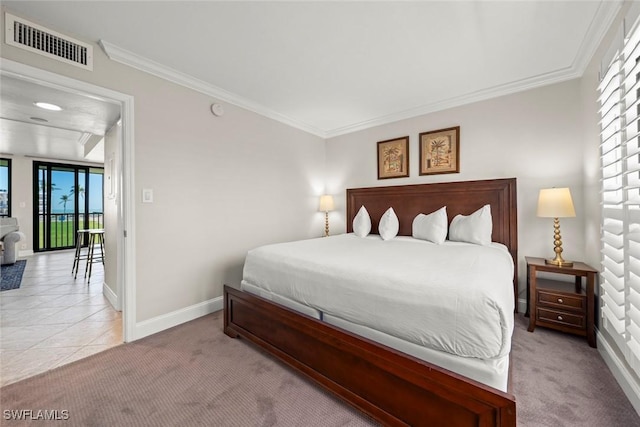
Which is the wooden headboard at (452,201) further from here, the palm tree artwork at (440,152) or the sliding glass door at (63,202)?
the sliding glass door at (63,202)

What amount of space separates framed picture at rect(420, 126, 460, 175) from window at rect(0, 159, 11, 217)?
9116 mm

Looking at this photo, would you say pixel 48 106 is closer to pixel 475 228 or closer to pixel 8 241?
pixel 8 241

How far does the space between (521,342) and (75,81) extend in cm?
429

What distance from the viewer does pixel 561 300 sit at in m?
2.23

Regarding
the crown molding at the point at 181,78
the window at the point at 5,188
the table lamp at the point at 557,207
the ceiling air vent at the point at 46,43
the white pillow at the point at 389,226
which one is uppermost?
the crown molding at the point at 181,78

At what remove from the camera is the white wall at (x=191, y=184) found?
2.34 metres

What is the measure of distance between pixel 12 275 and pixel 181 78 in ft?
16.3

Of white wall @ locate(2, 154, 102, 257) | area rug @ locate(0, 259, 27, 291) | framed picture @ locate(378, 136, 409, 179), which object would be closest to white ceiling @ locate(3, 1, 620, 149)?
framed picture @ locate(378, 136, 409, 179)

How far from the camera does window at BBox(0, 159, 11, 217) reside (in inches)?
234

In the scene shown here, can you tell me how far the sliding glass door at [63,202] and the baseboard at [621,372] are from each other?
33.4 feet

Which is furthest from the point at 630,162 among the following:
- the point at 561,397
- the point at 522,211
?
the point at 561,397

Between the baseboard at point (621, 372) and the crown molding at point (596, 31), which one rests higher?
the crown molding at point (596, 31)

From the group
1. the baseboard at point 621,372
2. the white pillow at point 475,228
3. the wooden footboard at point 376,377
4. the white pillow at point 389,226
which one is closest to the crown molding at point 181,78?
the white pillow at point 389,226

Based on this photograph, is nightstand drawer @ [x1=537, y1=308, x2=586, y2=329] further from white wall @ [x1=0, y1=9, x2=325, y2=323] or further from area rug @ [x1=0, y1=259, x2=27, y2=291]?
area rug @ [x1=0, y1=259, x2=27, y2=291]
